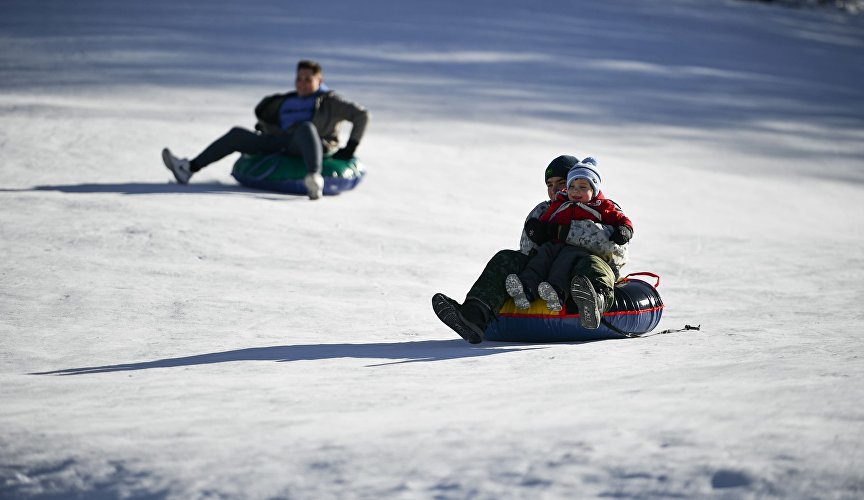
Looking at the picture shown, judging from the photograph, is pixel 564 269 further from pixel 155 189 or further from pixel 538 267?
pixel 155 189

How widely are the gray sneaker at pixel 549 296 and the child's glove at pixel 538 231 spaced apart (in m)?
0.34

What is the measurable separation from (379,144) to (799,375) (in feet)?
29.7

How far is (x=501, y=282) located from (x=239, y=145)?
4.77 metres

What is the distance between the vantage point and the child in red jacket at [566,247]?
17.7ft

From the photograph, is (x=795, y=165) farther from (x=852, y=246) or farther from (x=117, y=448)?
(x=117, y=448)

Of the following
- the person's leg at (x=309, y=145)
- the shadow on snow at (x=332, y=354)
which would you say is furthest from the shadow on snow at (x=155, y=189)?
the shadow on snow at (x=332, y=354)

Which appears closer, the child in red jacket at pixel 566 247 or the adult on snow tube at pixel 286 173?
the child in red jacket at pixel 566 247

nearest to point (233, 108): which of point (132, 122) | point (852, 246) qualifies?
point (132, 122)

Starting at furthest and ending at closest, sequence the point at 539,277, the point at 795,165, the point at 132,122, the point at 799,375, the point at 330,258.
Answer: the point at 795,165
the point at 132,122
the point at 330,258
the point at 539,277
the point at 799,375

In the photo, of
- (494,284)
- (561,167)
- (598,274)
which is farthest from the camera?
(561,167)

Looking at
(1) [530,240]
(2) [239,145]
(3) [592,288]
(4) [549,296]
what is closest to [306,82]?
(2) [239,145]

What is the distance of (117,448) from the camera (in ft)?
11.8

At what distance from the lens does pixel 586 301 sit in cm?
532

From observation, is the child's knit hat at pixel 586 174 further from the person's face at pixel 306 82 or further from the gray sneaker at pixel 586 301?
the person's face at pixel 306 82
